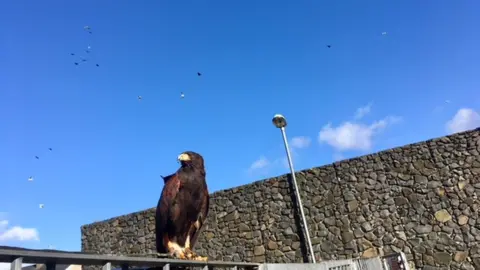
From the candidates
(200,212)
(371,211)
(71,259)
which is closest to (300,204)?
(371,211)

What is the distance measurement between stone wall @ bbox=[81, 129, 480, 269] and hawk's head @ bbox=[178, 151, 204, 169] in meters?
4.46

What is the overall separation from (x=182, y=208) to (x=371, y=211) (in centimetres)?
484

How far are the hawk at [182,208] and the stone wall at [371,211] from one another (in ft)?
14.4

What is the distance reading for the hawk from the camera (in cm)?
351

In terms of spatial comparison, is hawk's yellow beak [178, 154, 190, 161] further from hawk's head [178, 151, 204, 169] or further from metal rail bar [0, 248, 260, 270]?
metal rail bar [0, 248, 260, 270]

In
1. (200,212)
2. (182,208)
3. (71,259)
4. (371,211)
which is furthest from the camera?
(371,211)

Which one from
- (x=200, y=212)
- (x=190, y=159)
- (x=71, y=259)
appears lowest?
(x=71, y=259)

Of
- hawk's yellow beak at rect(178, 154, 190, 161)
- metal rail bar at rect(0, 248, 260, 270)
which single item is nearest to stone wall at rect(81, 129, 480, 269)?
hawk's yellow beak at rect(178, 154, 190, 161)

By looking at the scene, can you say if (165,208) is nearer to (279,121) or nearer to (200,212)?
(200,212)

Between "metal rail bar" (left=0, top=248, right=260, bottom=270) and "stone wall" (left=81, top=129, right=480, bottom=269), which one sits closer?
"metal rail bar" (left=0, top=248, right=260, bottom=270)

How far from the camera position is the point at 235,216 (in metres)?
8.59

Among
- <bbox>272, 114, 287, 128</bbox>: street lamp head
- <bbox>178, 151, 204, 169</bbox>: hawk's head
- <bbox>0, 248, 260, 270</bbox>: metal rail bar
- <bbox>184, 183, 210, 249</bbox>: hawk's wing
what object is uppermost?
<bbox>272, 114, 287, 128</bbox>: street lamp head

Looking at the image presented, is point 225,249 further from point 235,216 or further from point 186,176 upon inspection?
point 186,176

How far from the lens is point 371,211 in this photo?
718 centimetres
